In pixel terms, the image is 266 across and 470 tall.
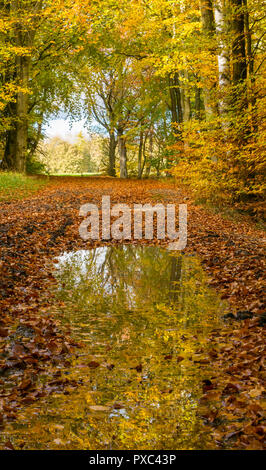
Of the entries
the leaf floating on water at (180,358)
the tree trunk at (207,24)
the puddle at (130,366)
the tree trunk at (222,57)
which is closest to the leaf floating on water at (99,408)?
the puddle at (130,366)

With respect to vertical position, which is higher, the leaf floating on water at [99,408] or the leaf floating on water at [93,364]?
the leaf floating on water at [93,364]

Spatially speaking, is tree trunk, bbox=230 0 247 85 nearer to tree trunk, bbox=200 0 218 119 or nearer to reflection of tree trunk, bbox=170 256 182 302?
tree trunk, bbox=200 0 218 119

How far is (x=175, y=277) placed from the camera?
312 inches

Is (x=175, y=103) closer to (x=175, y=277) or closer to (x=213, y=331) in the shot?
(x=175, y=277)

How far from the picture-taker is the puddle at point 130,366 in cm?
324

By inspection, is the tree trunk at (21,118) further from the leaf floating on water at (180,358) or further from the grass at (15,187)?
the leaf floating on water at (180,358)

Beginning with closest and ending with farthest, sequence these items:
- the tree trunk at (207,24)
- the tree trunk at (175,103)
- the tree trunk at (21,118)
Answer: the tree trunk at (207,24) < the tree trunk at (21,118) < the tree trunk at (175,103)

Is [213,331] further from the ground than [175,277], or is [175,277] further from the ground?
[175,277]

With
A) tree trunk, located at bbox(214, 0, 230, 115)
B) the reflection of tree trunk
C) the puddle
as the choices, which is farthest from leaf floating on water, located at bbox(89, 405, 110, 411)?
tree trunk, located at bbox(214, 0, 230, 115)

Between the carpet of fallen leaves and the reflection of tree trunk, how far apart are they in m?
0.52

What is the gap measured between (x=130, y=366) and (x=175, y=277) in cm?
371

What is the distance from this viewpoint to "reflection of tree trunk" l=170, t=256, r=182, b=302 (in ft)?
22.6

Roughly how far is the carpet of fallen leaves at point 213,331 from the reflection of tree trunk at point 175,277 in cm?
52

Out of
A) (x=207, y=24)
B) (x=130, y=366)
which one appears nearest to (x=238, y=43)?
(x=207, y=24)
